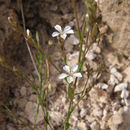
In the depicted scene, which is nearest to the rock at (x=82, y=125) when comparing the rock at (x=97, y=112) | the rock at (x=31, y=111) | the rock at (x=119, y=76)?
the rock at (x=97, y=112)

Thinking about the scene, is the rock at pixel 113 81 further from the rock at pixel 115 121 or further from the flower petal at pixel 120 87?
the rock at pixel 115 121

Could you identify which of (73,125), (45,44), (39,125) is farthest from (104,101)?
(45,44)

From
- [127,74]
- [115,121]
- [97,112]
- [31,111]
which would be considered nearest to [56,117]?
[31,111]

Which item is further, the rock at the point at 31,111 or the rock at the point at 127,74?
the rock at the point at 127,74

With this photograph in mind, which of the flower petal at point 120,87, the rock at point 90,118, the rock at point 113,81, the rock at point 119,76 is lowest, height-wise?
the rock at point 90,118

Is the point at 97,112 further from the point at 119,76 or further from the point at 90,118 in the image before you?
the point at 119,76

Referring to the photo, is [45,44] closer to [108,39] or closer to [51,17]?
[51,17]

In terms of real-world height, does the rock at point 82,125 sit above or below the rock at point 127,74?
below

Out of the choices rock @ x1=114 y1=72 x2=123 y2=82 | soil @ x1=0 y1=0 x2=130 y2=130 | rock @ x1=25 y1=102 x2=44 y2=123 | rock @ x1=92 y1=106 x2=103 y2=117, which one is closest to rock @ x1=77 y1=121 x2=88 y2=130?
soil @ x1=0 y1=0 x2=130 y2=130
